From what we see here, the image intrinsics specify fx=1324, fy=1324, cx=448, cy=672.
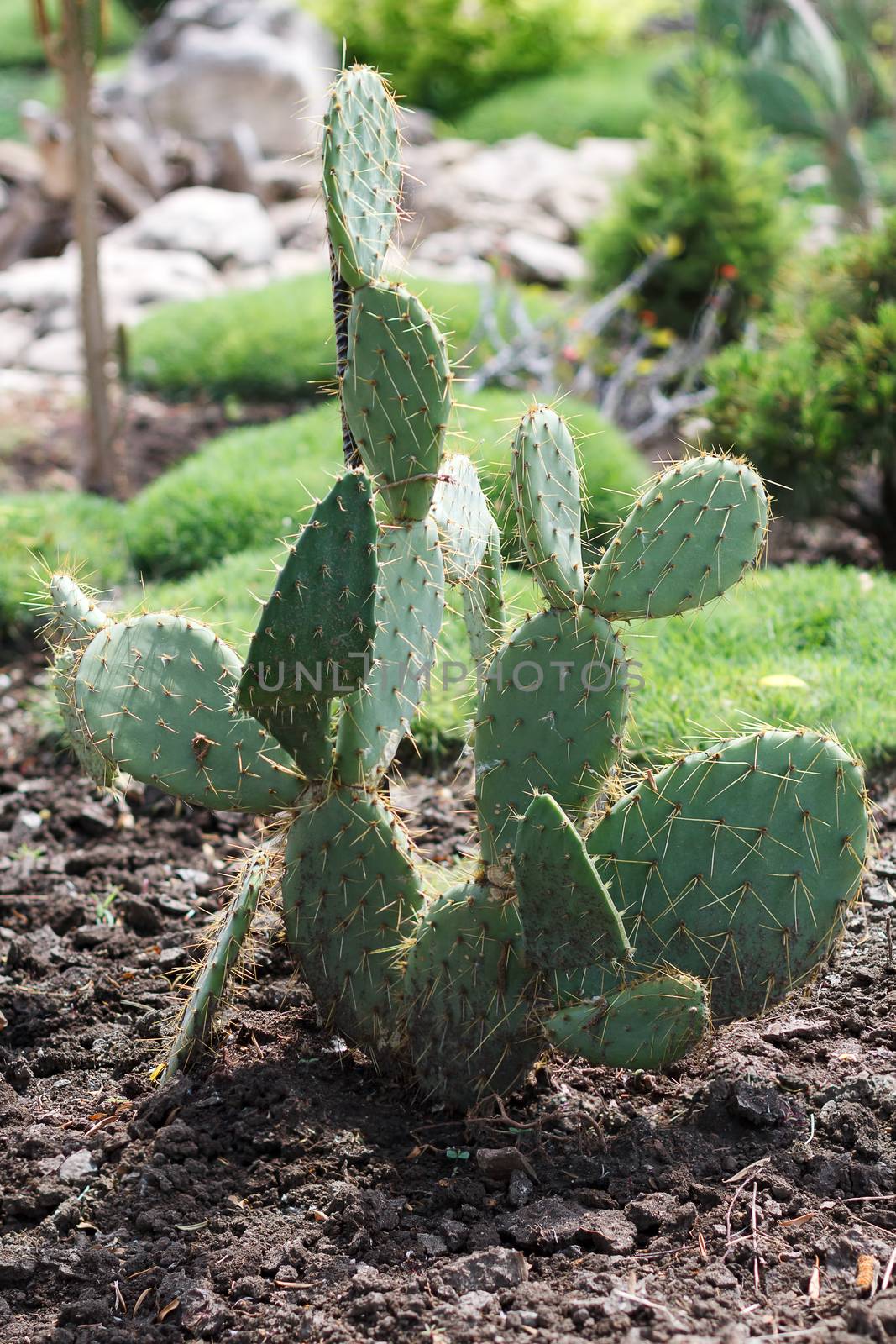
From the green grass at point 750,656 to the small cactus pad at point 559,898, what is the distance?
44.7 inches

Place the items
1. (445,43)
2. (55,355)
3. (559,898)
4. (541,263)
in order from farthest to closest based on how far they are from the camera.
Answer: (445,43) → (541,263) → (55,355) → (559,898)

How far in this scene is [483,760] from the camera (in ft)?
6.95

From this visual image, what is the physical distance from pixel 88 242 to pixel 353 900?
13.2 ft

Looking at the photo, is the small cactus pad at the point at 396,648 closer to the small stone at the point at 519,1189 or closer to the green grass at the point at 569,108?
the small stone at the point at 519,1189

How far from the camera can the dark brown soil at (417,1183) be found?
5.86 ft

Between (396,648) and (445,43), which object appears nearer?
(396,648)

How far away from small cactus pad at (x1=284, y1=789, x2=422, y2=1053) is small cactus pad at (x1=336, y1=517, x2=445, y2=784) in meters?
0.08

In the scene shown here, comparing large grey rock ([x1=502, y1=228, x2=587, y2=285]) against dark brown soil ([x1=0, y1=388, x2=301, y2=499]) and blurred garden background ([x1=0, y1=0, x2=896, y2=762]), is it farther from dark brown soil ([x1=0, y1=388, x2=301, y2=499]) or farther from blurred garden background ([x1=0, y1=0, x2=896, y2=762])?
dark brown soil ([x1=0, y1=388, x2=301, y2=499])

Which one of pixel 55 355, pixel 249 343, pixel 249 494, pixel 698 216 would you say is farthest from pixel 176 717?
pixel 55 355

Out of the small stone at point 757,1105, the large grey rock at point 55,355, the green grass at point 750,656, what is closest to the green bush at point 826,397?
the green grass at point 750,656

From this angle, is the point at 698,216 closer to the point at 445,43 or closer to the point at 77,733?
the point at 77,733

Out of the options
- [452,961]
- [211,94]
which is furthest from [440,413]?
[211,94]

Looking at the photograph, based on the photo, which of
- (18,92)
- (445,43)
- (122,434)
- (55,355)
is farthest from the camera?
(18,92)

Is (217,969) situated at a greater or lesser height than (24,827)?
greater
